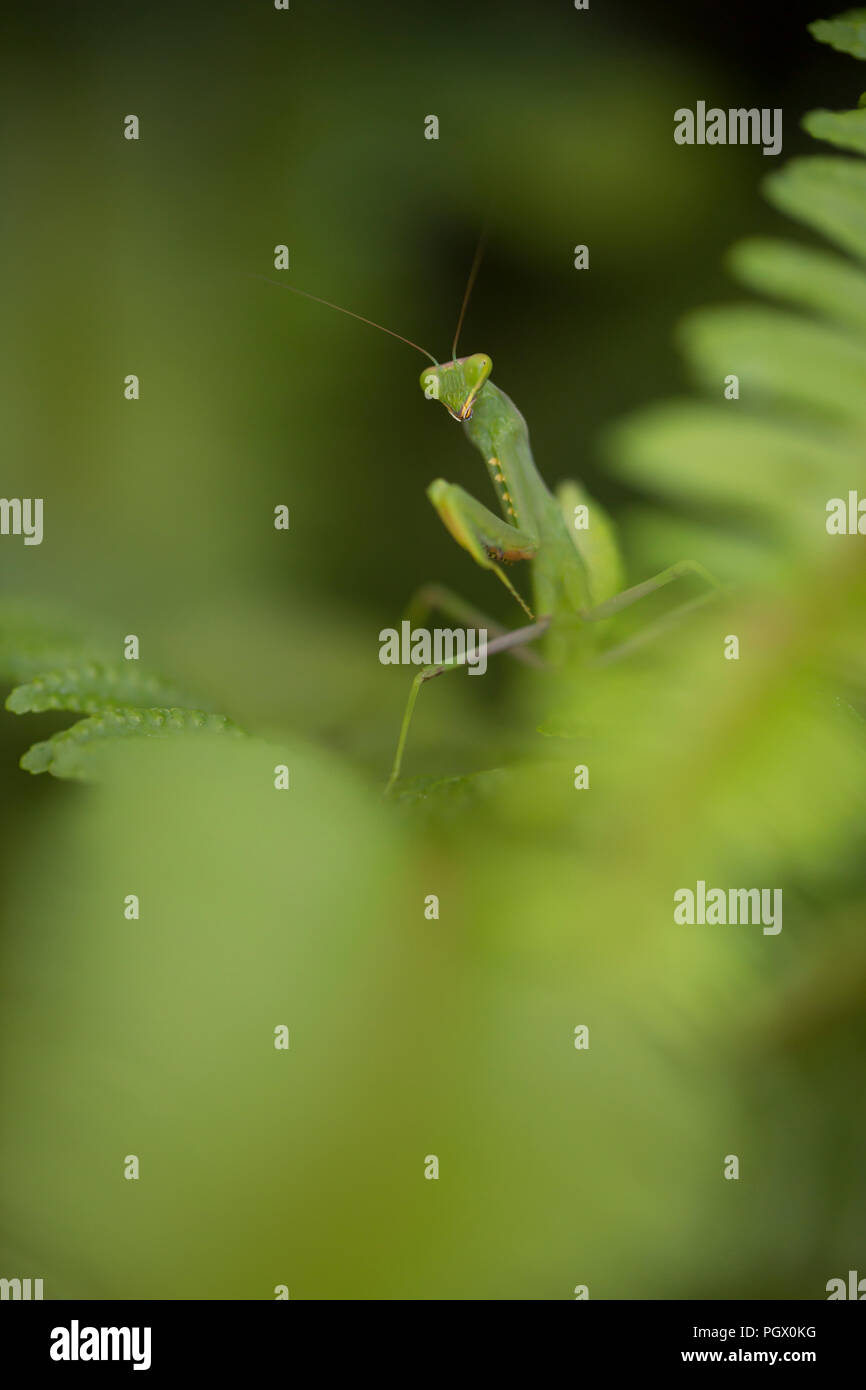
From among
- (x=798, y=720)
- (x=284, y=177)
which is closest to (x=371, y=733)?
(x=798, y=720)

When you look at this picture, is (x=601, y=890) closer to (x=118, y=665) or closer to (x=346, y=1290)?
(x=346, y=1290)

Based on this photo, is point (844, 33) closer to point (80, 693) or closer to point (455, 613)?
point (455, 613)

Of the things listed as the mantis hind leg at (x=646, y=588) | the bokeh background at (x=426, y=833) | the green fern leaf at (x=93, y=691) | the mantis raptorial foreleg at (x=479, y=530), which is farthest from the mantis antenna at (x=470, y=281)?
the green fern leaf at (x=93, y=691)
